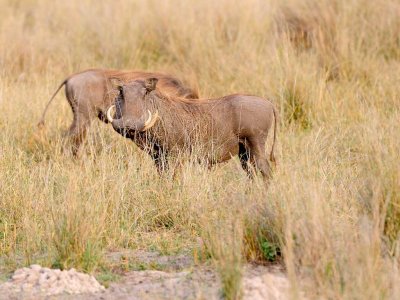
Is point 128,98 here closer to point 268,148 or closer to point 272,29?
point 268,148

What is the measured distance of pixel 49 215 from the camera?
197 inches

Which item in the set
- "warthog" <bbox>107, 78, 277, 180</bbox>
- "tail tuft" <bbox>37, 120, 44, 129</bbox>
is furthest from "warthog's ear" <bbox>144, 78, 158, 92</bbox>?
"tail tuft" <bbox>37, 120, 44, 129</bbox>

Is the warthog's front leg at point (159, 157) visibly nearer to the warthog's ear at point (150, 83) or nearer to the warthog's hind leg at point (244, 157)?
the warthog's ear at point (150, 83)

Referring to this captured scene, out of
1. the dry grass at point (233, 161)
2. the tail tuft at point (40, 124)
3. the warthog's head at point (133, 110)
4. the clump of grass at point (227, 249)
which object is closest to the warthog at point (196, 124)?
the warthog's head at point (133, 110)

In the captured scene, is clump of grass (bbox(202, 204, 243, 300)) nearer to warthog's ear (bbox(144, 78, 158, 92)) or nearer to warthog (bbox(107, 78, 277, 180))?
warthog (bbox(107, 78, 277, 180))

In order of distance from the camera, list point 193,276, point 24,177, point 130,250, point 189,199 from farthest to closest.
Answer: point 24,177, point 189,199, point 130,250, point 193,276

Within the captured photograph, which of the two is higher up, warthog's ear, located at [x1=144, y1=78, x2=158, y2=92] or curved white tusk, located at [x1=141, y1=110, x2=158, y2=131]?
warthog's ear, located at [x1=144, y1=78, x2=158, y2=92]

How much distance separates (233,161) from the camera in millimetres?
6469

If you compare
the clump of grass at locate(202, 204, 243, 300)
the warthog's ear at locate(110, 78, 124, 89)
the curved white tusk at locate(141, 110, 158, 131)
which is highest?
the warthog's ear at locate(110, 78, 124, 89)

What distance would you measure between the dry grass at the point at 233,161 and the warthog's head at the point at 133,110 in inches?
8.4

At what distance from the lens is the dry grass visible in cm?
423

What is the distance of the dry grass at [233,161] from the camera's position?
13.9 ft

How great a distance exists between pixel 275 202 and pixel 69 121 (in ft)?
11.6

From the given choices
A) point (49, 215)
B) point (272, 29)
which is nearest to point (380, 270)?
point (49, 215)
